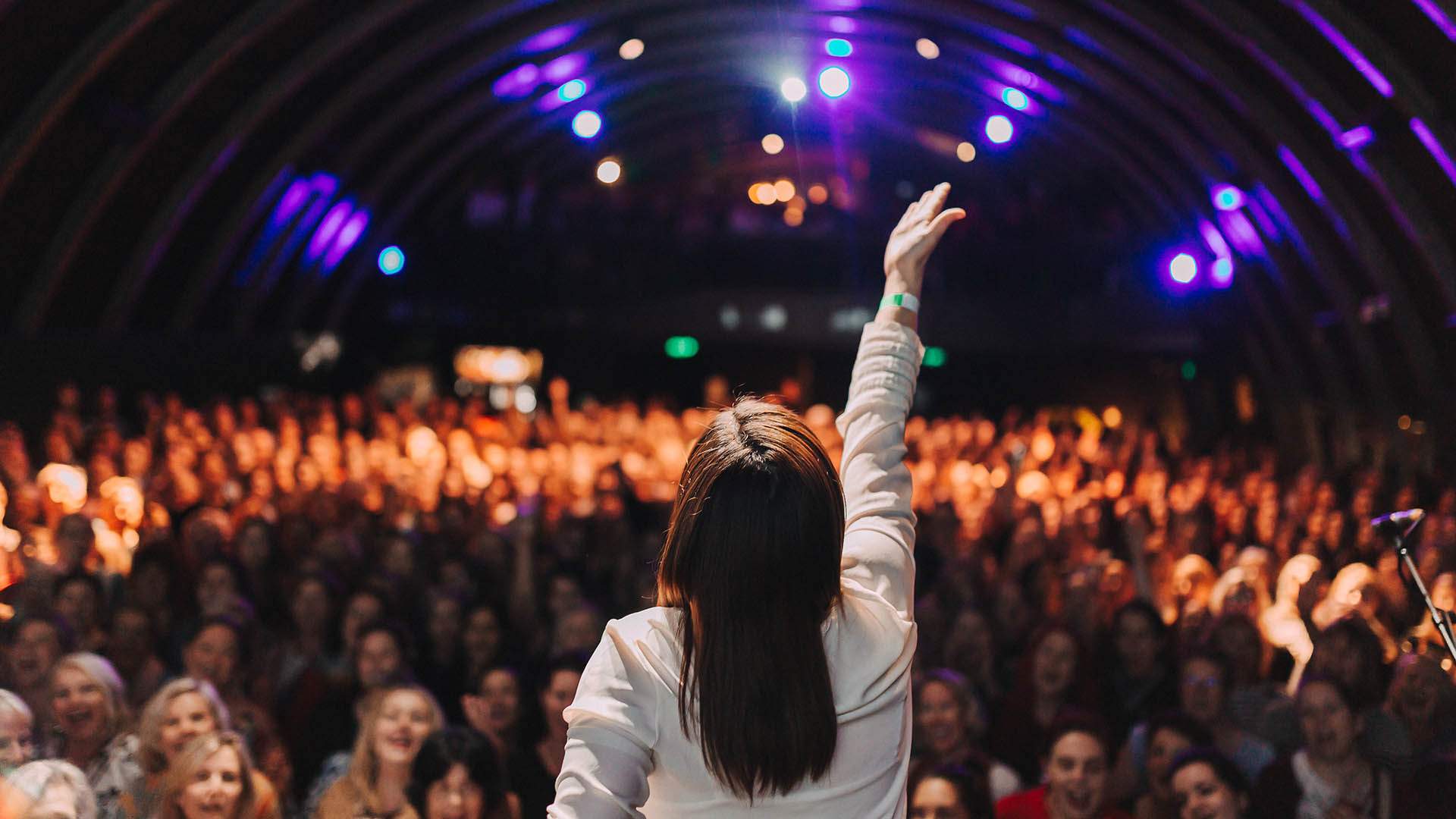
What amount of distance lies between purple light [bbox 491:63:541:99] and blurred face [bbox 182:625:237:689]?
15385 millimetres

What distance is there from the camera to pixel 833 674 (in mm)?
2074

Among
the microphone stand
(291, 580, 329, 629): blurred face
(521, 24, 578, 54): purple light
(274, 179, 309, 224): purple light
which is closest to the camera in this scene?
the microphone stand

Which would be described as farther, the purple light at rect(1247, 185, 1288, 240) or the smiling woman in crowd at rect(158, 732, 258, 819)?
the purple light at rect(1247, 185, 1288, 240)

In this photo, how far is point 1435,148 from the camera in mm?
12422

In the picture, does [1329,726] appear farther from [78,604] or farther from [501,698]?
[78,604]

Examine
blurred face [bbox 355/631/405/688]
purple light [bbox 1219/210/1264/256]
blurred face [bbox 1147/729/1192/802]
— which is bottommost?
blurred face [bbox 1147/729/1192/802]

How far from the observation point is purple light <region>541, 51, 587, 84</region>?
20828 millimetres

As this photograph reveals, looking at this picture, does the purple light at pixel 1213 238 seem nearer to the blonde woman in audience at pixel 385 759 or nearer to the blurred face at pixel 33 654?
the blonde woman in audience at pixel 385 759

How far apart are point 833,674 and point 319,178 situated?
2057 centimetres

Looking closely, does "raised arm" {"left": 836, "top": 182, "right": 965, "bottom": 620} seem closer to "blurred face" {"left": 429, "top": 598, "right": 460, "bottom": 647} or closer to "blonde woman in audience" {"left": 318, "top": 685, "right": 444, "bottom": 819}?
"blonde woman in audience" {"left": 318, "top": 685, "right": 444, "bottom": 819}

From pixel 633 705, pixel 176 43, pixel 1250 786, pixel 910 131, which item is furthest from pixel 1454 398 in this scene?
pixel 910 131

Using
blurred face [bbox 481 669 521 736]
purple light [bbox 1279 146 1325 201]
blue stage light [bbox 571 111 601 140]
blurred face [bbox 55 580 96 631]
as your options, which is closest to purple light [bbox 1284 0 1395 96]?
purple light [bbox 1279 146 1325 201]

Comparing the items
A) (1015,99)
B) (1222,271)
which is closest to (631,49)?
(1015,99)

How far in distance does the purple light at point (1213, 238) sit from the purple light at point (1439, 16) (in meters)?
11.4
